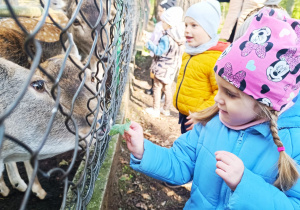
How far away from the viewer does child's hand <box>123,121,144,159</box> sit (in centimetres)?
177

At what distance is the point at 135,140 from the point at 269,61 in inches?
39.4

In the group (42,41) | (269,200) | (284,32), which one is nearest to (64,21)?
(42,41)

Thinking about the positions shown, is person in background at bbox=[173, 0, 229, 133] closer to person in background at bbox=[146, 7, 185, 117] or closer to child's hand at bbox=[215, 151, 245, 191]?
child's hand at bbox=[215, 151, 245, 191]

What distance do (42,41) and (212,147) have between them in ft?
10.7

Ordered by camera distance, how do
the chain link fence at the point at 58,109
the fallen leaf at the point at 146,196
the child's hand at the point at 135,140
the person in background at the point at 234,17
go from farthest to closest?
the person in background at the point at 234,17 < the fallen leaf at the point at 146,196 < the child's hand at the point at 135,140 < the chain link fence at the point at 58,109

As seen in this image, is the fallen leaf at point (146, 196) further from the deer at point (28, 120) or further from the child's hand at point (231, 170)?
the child's hand at point (231, 170)

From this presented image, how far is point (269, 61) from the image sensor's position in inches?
54.4

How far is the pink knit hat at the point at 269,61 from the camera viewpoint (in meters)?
1.36

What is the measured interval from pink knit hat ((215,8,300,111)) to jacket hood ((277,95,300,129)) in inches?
5.8

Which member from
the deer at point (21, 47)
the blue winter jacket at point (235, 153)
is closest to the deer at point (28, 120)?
the blue winter jacket at point (235, 153)

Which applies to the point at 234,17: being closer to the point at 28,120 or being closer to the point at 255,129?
the point at 255,129

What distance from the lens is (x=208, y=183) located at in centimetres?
178

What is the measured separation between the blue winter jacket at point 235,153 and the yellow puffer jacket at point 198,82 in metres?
1.12

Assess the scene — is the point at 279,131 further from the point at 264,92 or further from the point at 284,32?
the point at 284,32
